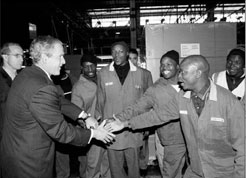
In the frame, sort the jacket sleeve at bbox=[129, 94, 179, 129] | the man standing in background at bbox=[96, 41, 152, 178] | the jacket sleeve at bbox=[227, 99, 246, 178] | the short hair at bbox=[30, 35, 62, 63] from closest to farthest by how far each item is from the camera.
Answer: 1. the jacket sleeve at bbox=[227, 99, 246, 178]
2. the short hair at bbox=[30, 35, 62, 63]
3. the jacket sleeve at bbox=[129, 94, 179, 129]
4. the man standing in background at bbox=[96, 41, 152, 178]

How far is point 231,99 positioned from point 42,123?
6.01 ft

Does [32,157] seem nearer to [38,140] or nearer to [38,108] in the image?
[38,140]

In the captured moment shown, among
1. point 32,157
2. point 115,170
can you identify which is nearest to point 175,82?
point 115,170

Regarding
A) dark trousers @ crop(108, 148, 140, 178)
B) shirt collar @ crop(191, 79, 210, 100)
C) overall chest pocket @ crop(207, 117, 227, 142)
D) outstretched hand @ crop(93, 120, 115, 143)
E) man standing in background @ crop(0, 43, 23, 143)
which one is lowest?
dark trousers @ crop(108, 148, 140, 178)

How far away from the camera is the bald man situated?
2371mm

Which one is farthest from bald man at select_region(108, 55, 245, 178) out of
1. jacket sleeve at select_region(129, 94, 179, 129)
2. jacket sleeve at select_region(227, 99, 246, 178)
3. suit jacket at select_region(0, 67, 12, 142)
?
suit jacket at select_region(0, 67, 12, 142)

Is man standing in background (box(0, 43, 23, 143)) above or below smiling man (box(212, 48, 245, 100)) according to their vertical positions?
above

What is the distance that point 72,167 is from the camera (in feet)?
16.5

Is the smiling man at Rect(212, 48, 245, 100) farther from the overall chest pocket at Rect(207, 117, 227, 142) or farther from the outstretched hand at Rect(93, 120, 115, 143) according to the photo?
the outstretched hand at Rect(93, 120, 115, 143)

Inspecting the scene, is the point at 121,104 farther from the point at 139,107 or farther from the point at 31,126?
the point at 31,126

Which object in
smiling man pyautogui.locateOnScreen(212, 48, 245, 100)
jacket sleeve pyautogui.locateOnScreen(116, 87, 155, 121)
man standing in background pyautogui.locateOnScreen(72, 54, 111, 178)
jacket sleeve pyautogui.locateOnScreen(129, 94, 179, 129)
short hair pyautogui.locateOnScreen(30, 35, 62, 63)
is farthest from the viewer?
man standing in background pyautogui.locateOnScreen(72, 54, 111, 178)

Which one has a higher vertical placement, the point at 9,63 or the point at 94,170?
the point at 9,63

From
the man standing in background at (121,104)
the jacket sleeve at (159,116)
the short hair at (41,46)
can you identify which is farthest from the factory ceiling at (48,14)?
the short hair at (41,46)

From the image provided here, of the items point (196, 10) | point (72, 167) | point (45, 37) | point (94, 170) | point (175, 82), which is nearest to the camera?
point (45, 37)
